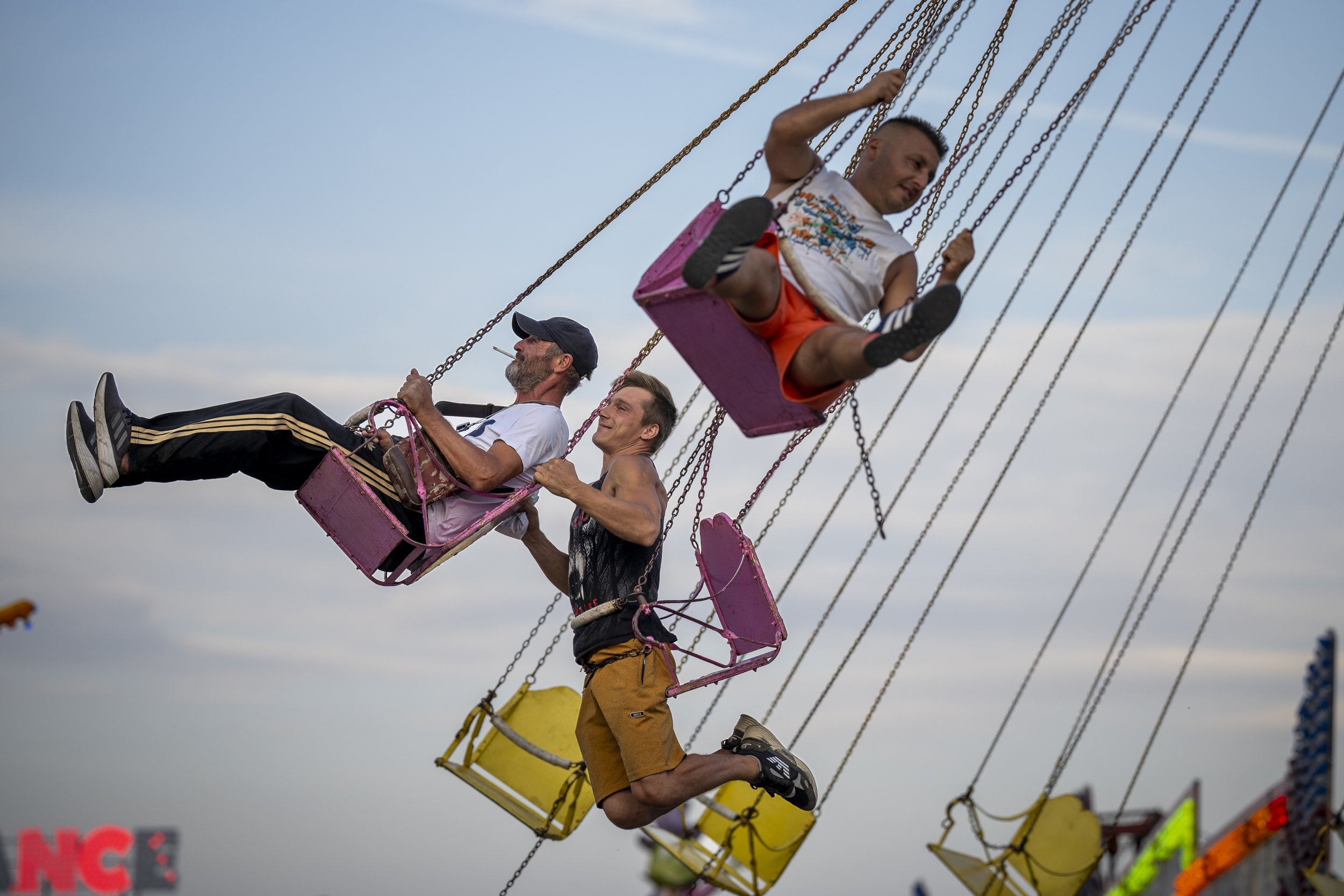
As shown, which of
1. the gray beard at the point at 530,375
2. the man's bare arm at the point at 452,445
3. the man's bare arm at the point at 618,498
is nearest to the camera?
the man's bare arm at the point at 618,498

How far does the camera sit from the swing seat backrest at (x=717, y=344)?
13.4ft

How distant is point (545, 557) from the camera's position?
18.0 ft

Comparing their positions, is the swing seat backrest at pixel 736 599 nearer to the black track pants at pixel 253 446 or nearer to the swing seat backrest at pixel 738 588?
the swing seat backrest at pixel 738 588

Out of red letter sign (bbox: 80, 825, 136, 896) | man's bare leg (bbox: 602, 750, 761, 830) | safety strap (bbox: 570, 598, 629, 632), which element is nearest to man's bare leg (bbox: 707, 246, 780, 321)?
safety strap (bbox: 570, 598, 629, 632)

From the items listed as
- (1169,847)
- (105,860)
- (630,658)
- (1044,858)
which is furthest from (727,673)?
(105,860)

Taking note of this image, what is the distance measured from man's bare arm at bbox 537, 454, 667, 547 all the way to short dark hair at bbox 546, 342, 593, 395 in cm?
73

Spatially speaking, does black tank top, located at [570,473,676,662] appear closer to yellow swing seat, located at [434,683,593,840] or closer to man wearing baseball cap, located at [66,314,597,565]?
man wearing baseball cap, located at [66,314,597,565]

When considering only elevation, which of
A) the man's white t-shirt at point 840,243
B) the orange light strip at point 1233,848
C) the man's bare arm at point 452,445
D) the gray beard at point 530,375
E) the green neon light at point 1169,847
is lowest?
the man's bare arm at point 452,445

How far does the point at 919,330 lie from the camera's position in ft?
12.6

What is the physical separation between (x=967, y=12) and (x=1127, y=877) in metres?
16.4

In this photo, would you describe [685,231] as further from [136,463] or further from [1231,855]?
[1231,855]

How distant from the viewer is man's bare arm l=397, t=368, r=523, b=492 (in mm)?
4875

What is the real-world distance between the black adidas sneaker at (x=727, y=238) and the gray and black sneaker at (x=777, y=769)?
73.6 inches

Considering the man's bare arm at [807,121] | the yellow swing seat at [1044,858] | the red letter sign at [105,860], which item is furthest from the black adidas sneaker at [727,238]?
the red letter sign at [105,860]
